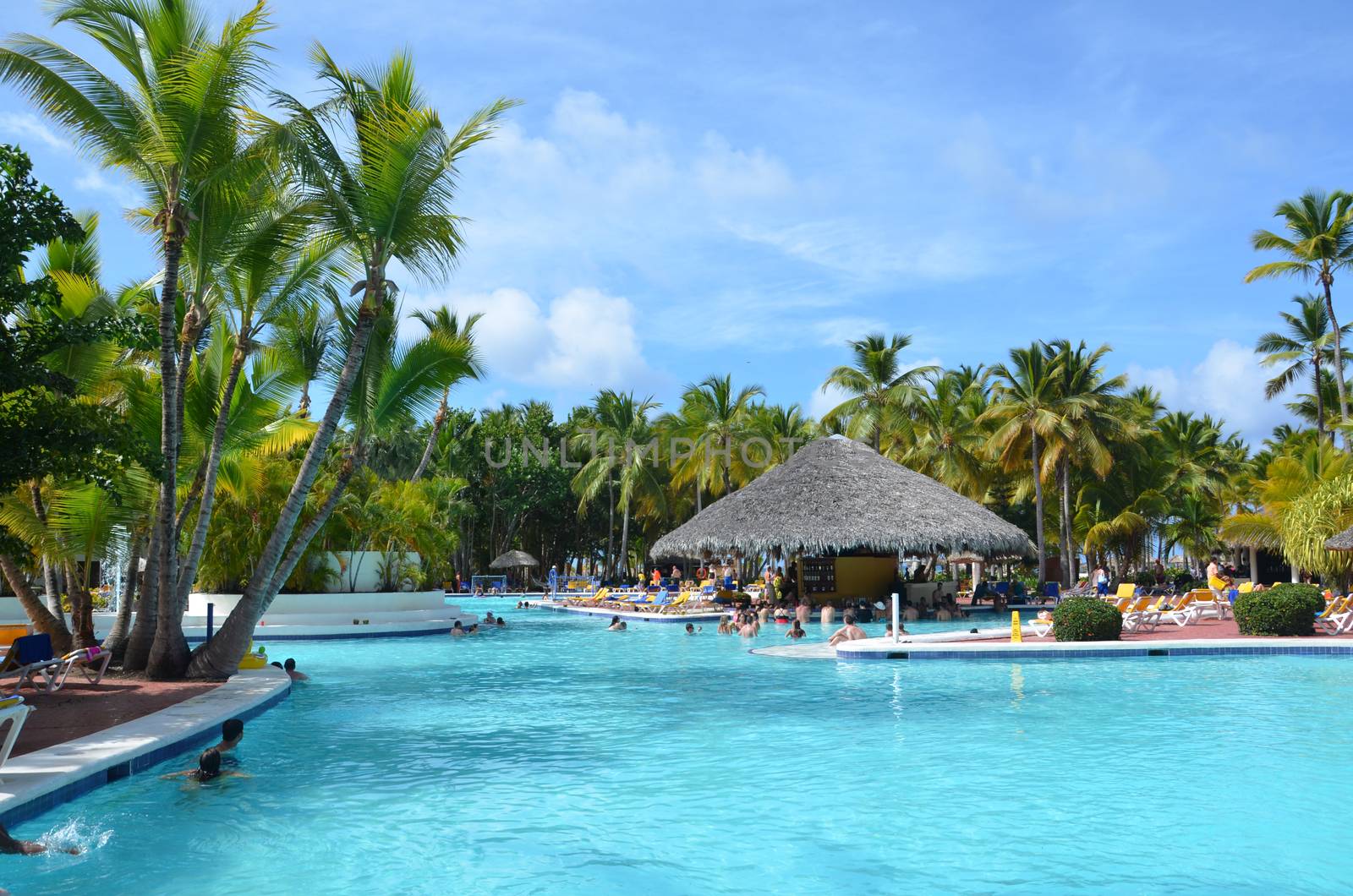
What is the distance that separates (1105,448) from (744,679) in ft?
80.4

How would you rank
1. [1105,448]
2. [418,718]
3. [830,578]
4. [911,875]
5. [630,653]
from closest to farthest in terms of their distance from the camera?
1. [911,875]
2. [418,718]
3. [630,653]
4. [830,578]
5. [1105,448]

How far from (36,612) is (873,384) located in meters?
28.6

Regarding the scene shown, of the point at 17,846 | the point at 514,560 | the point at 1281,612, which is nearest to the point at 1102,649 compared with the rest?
the point at 1281,612

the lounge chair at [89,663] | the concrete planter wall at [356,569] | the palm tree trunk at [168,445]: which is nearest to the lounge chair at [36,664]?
the lounge chair at [89,663]

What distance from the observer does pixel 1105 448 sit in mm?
34625

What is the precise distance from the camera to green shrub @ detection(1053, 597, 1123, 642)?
53.6 ft

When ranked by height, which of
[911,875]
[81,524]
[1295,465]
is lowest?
[911,875]

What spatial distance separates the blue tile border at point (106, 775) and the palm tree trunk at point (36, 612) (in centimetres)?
482

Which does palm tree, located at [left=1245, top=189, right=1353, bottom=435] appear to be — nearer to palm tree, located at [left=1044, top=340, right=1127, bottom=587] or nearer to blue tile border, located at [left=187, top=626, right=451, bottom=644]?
palm tree, located at [left=1044, top=340, right=1127, bottom=587]

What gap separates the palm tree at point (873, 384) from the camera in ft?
121

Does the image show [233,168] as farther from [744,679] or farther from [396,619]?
[396,619]

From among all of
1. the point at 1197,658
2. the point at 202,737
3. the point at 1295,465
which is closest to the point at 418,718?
the point at 202,737

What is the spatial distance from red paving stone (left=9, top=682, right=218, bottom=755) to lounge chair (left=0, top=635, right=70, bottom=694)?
14cm

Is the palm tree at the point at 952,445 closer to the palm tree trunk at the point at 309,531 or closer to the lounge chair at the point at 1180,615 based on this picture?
the lounge chair at the point at 1180,615
